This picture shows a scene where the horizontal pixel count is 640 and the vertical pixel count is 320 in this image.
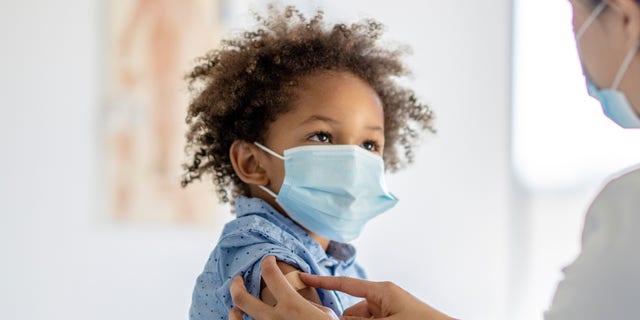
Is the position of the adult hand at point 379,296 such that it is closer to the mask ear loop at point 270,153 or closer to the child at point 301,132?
the child at point 301,132

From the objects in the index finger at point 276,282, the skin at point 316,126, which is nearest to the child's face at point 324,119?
the skin at point 316,126

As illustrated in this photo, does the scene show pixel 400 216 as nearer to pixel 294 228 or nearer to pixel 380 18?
pixel 380 18

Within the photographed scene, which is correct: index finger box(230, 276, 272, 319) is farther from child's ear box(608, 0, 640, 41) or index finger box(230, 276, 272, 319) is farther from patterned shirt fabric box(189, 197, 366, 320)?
child's ear box(608, 0, 640, 41)

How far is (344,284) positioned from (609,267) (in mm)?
369

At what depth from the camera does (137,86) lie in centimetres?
271

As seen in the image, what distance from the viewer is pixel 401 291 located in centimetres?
107

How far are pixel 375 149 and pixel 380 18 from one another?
1.77 m

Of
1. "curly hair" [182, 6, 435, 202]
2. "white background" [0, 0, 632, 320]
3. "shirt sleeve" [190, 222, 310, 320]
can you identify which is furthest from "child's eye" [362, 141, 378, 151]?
"white background" [0, 0, 632, 320]

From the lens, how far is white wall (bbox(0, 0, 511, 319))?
8.22 feet

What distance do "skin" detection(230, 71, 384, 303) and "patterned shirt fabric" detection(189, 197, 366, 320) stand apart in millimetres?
63

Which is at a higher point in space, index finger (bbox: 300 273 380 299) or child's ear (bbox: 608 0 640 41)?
child's ear (bbox: 608 0 640 41)

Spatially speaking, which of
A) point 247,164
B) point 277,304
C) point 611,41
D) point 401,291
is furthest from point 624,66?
point 247,164

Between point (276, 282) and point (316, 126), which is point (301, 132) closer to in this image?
point (316, 126)

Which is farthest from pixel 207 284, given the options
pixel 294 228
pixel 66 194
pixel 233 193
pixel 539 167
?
pixel 539 167
